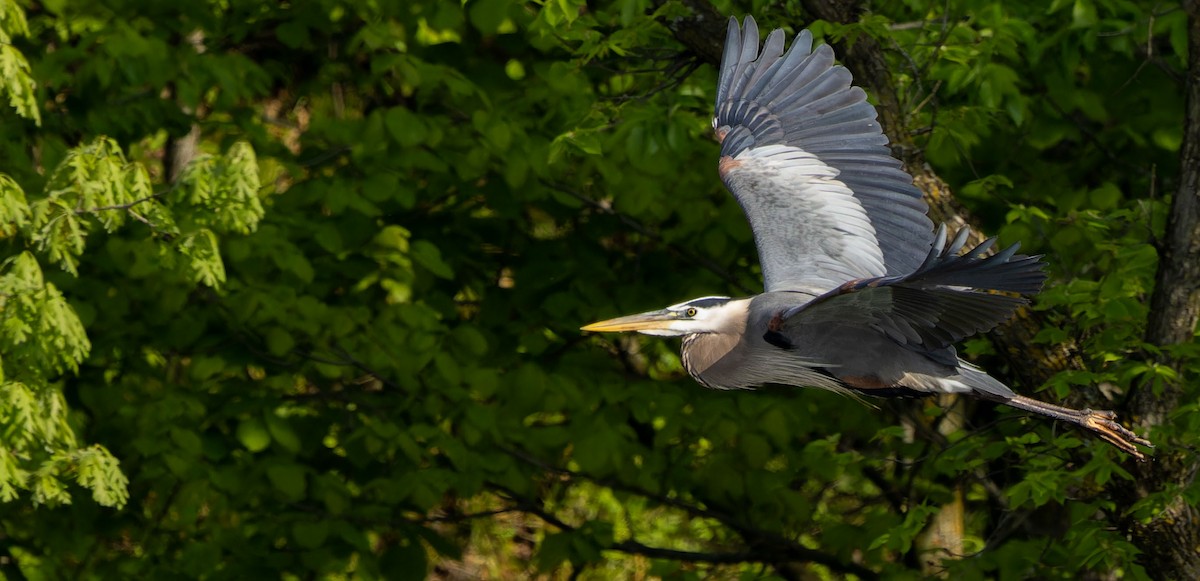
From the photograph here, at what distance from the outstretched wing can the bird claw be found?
23.9 inches

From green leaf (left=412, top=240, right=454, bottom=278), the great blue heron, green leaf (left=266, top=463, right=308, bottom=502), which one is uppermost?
the great blue heron

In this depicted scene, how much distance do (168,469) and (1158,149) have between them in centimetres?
473

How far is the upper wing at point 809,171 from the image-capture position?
5234 mm

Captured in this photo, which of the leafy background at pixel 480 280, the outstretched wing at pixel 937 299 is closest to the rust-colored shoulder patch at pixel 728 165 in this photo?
the leafy background at pixel 480 280

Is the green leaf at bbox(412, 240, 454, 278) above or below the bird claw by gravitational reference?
below

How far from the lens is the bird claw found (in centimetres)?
487

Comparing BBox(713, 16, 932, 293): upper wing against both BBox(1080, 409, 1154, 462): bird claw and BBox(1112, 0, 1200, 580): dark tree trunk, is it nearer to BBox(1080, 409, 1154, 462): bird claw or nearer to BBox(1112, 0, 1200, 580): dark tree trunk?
BBox(1080, 409, 1154, 462): bird claw

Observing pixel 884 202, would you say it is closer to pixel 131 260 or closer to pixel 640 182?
pixel 640 182

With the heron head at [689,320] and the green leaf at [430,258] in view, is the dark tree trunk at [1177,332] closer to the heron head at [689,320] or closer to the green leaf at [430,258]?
the heron head at [689,320]

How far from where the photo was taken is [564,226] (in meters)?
7.97

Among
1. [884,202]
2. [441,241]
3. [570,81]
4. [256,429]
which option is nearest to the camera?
[884,202]

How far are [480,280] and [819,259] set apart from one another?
9.69 feet

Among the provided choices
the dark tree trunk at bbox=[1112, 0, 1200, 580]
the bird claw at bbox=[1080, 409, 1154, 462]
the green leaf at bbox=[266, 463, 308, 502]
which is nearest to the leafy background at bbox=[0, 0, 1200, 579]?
the green leaf at bbox=[266, 463, 308, 502]

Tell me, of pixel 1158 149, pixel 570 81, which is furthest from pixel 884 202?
pixel 1158 149
